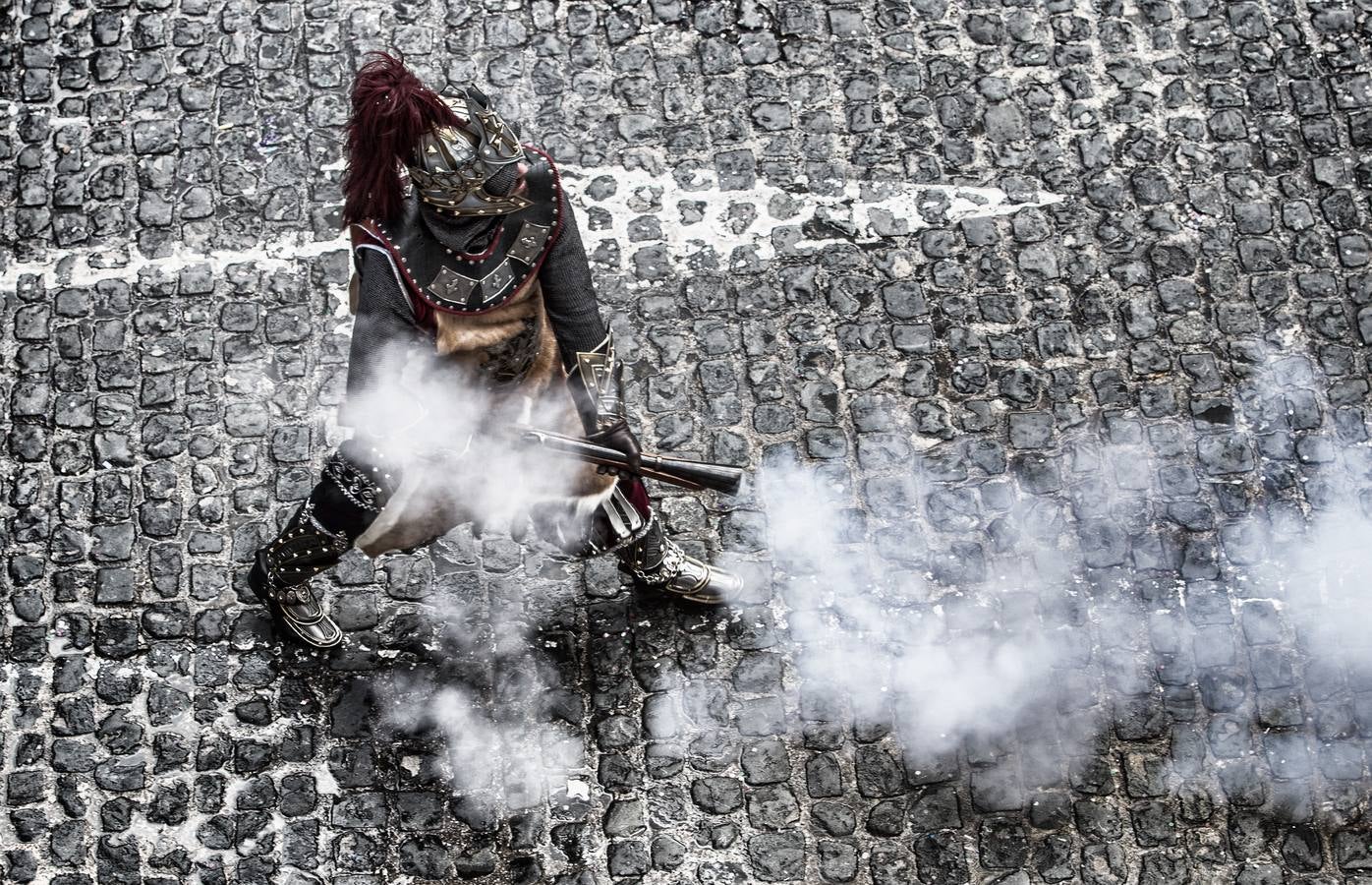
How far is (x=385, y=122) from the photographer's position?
468cm

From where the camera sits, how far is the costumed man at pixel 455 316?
479 centimetres

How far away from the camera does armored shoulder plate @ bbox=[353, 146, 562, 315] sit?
4.99m

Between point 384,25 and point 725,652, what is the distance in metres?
3.64

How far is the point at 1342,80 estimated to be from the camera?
24.3 feet

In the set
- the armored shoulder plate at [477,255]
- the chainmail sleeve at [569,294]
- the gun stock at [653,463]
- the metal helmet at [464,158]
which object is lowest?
the gun stock at [653,463]

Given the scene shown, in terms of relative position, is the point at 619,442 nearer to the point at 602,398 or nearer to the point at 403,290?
the point at 602,398

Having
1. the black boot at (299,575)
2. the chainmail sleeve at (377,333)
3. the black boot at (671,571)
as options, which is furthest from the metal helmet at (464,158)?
the black boot at (671,571)

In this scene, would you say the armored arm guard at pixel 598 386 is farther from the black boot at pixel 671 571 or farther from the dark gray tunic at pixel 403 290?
the black boot at pixel 671 571

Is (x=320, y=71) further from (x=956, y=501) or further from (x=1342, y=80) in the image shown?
(x=1342, y=80)

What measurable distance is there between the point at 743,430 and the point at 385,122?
2500 mm

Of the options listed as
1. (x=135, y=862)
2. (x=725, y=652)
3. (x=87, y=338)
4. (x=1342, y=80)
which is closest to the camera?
(x=135, y=862)

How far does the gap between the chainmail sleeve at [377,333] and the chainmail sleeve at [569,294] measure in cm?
49

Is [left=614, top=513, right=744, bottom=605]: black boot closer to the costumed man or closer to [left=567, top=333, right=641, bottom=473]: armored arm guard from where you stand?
the costumed man

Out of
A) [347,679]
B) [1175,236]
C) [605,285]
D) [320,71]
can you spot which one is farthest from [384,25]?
[1175,236]
